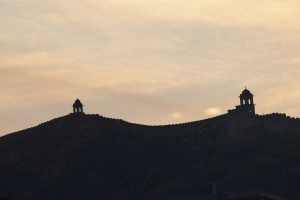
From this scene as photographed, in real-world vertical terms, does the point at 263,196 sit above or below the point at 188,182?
below

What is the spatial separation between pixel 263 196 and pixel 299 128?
94.1 metres

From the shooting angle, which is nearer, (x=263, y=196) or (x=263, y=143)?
(x=263, y=196)

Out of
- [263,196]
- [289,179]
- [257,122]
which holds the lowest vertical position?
[263,196]

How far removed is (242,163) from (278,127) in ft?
33.4

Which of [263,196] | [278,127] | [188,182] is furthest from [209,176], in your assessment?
[263,196]

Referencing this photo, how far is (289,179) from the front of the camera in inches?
7077

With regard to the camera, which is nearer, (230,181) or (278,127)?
(230,181)

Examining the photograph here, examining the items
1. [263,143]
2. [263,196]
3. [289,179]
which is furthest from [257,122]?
[263,196]

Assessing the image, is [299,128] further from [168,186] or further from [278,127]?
[168,186]

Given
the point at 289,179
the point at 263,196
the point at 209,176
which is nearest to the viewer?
the point at 263,196

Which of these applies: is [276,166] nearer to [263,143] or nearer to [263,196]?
[263,143]

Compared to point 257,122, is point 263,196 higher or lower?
lower

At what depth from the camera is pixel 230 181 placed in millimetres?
184375

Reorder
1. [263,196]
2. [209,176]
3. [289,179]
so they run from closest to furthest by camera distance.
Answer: [263,196] < [289,179] < [209,176]
